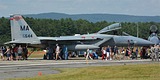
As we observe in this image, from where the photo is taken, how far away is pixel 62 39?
45.2m

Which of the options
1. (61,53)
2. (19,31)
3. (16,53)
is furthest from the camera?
(19,31)

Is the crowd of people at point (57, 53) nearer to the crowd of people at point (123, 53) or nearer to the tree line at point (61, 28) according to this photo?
the crowd of people at point (123, 53)

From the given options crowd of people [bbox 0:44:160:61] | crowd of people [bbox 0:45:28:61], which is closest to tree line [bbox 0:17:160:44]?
crowd of people [bbox 0:44:160:61]

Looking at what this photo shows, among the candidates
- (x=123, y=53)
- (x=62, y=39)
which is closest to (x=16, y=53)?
(x=62, y=39)

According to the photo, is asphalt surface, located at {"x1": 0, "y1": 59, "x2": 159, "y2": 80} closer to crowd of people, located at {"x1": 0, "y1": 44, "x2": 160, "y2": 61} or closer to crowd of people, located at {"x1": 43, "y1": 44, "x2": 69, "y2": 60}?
crowd of people, located at {"x1": 43, "y1": 44, "x2": 69, "y2": 60}

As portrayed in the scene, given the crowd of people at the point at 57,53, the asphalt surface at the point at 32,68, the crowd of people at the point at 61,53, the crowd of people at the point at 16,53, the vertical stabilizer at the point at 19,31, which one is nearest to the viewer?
the asphalt surface at the point at 32,68

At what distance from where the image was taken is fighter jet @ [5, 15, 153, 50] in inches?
1766

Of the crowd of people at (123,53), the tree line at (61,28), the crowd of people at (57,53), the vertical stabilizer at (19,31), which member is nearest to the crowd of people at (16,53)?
the crowd of people at (57,53)

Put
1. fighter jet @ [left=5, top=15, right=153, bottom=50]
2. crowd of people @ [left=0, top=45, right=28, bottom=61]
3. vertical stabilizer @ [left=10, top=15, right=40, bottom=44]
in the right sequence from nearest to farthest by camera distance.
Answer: crowd of people @ [left=0, top=45, right=28, bottom=61] < fighter jet @ [left=5, top=15, right=153, bottom=50] < vertical stabilizer @ [left=10, top=15, right=40, bottom=44]

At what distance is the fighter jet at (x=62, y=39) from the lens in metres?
44.8

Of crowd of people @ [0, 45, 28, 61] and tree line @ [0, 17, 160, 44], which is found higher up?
tree line @ [0, 17, 160, 44]

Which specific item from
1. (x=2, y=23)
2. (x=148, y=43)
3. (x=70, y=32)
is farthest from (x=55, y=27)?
(x=148, y=43)

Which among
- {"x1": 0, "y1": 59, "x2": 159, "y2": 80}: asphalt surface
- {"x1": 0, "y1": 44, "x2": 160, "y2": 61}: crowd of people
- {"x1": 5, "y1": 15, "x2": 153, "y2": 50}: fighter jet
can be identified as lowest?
{"x1": 0, "y1": 59, "x2": 159, "y2": 80}: asphalt surface

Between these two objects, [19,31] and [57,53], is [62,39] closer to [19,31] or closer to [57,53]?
[57,53]
